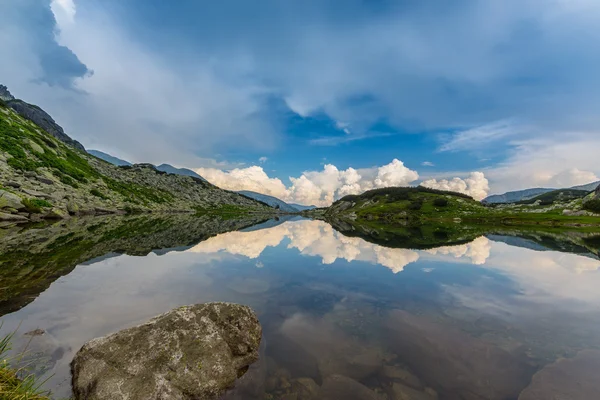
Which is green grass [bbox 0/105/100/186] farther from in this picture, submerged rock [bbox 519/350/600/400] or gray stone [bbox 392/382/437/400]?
submerged rock [bbox 519/350/600/400]

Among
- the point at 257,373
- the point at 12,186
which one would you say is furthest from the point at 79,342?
the point at 12,186

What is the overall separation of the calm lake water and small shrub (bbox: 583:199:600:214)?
132774mm

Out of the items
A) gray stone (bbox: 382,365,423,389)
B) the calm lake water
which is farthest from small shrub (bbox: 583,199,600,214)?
gray stone (bbox: 382,365,423,389)

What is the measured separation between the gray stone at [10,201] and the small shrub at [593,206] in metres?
204

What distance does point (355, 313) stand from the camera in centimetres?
1633

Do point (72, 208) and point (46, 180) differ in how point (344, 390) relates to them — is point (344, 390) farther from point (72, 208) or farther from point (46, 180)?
point (46, 180)

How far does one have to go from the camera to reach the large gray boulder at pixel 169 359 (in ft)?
27.9

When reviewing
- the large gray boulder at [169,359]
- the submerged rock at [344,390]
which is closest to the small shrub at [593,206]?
the submerged rock at [344,390]

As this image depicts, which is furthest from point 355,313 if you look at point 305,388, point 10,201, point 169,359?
point 10,201

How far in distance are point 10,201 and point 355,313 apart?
7890 cm

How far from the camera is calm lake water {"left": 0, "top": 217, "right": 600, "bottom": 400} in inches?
386

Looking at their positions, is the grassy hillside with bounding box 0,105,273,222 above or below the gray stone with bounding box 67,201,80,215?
above

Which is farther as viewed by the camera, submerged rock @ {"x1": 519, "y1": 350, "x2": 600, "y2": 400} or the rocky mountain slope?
the rocky mountain slope

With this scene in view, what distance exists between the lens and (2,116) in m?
118
